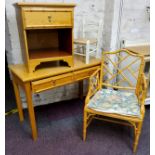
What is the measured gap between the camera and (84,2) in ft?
6.04

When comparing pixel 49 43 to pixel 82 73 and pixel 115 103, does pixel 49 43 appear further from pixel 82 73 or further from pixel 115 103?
pixel 115 103

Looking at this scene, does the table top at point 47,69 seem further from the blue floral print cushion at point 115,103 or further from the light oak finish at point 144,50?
the light oak finish at point 144,50

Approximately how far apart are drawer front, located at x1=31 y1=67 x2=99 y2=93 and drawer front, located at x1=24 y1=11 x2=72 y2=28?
0.46 meters

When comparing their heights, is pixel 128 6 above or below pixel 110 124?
above

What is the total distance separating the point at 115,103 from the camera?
149 cm

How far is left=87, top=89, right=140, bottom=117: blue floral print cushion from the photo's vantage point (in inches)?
54.2

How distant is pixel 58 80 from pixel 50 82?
0.08m

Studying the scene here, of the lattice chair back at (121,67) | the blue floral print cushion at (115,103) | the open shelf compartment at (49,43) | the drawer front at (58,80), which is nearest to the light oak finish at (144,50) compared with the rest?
the lattice chair back at (121,67)

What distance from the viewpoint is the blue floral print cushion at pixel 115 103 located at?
138 centimetres
